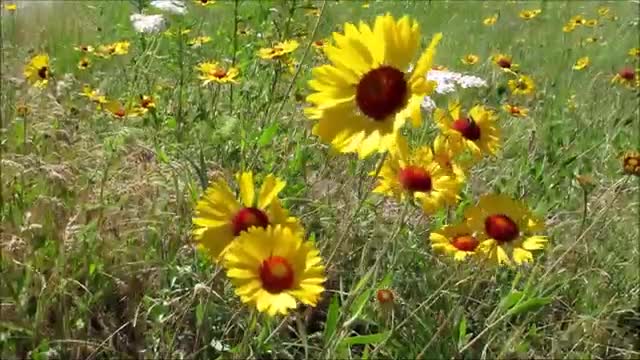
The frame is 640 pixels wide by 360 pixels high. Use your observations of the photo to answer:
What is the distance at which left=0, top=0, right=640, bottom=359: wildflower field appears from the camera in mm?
1093

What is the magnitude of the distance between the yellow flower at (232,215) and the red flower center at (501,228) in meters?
0.45

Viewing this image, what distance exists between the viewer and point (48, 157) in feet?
6.51

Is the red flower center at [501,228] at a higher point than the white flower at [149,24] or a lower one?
lower

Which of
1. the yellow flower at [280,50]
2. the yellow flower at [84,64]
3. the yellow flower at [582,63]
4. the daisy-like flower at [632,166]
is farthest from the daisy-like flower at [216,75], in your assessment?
the yellow flower at [582,63]

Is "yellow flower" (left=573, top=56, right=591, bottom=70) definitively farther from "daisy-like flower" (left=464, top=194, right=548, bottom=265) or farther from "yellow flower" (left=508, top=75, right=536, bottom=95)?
"daisy-like flower" (left=464, top=194, right=548, bottom=265)

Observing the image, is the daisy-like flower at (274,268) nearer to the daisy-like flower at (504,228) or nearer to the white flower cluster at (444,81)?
the daisy-like flower at (504,228)

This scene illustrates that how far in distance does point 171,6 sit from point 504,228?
4.67 feet

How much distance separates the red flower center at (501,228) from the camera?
1.40m

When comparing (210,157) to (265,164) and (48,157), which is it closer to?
(265,164)

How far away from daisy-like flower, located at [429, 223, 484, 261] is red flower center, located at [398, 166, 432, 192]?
13 centimetres

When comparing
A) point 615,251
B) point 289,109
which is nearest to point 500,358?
point 615,251

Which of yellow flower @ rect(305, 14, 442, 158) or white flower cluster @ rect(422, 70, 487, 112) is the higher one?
yellow flower @ rect(305, 14, 442, 158)

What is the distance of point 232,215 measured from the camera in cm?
112

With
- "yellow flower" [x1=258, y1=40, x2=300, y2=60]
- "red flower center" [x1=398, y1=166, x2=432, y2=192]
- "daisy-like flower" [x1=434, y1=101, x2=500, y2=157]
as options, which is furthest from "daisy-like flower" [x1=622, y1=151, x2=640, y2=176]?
"yellow flower" [x1=258, y1=40, x2=300, y2=60]
